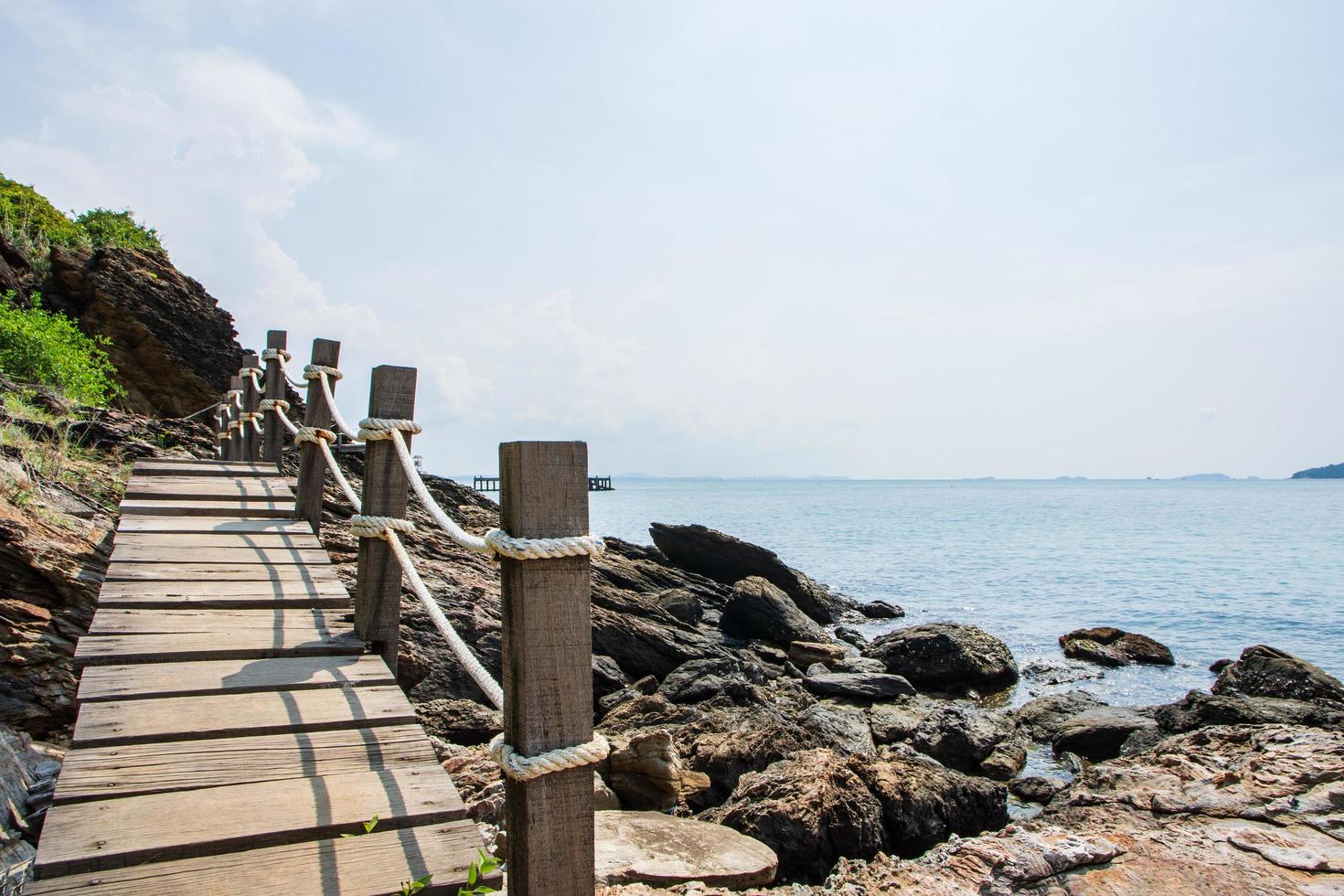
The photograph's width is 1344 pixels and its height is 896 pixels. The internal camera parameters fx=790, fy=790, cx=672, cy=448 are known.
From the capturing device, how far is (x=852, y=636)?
18.7 m

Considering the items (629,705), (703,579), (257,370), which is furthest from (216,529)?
(703,579)

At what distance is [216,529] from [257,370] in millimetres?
3010

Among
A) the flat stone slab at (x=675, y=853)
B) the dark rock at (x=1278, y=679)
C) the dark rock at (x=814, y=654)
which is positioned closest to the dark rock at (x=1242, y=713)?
the dark rock at (x=1278, y=679)

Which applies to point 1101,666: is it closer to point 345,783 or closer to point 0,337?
point 345,783

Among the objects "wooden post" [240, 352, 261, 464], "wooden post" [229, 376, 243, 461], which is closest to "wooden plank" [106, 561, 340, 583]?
"wooden post" [240, 352, 261, 464]

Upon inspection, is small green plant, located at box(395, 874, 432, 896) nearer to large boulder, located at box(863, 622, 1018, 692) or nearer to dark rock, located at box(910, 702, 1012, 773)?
dark rock, located at box(910, 702, 1012, 773)

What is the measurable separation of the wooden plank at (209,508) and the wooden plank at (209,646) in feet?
7.08

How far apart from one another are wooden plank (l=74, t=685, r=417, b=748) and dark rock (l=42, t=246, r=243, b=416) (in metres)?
12.6

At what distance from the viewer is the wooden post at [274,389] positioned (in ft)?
21.5

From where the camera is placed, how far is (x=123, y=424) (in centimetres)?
912

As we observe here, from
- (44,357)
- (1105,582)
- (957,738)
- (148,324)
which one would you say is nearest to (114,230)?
(148,324)

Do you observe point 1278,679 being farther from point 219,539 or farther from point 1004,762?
point 219,539

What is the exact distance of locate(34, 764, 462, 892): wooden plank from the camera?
2086 mm

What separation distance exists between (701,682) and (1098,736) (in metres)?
5.39
